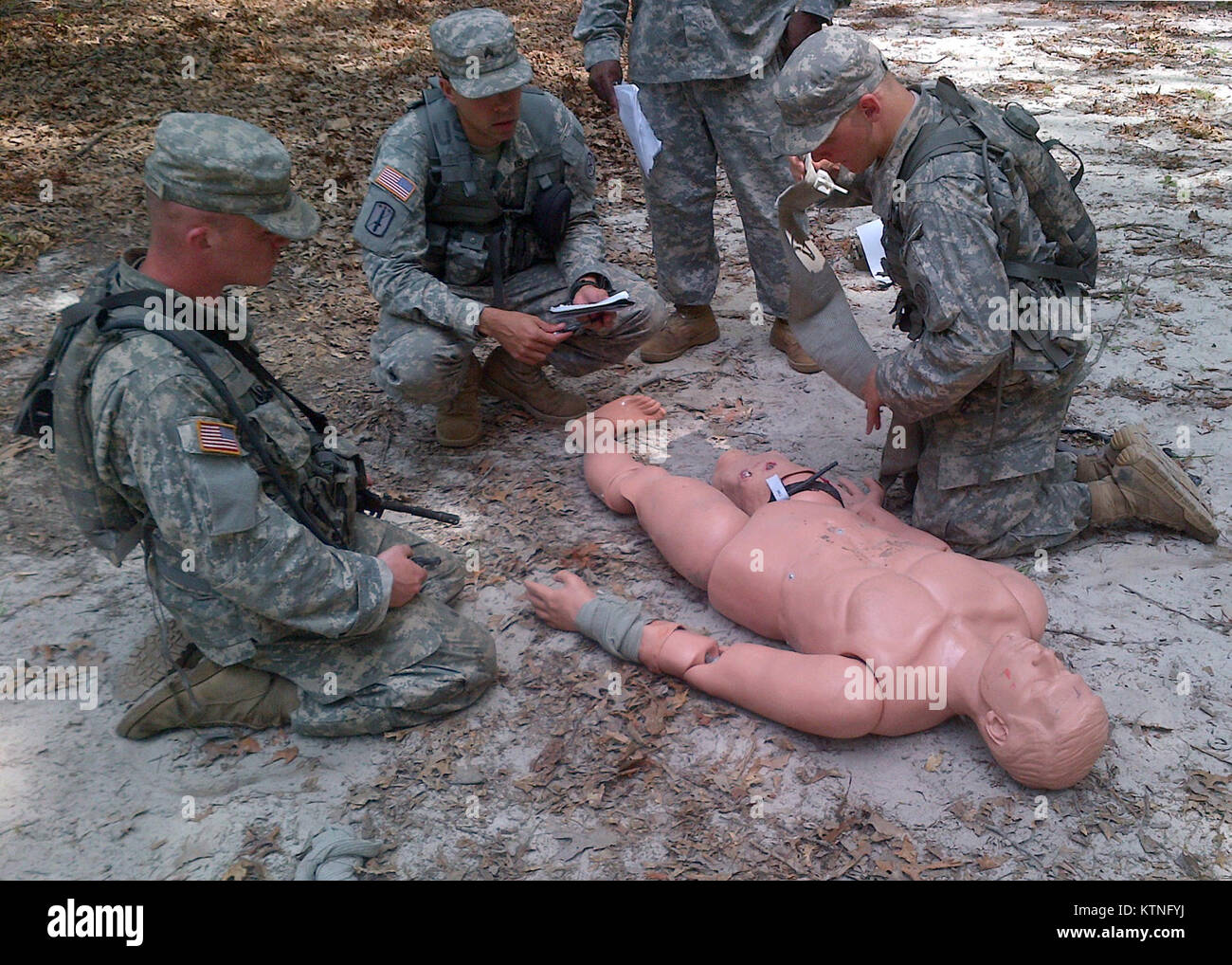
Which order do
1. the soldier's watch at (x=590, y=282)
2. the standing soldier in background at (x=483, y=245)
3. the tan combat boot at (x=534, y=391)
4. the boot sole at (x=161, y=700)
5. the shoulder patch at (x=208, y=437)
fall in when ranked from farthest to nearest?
the tan combat boot at (x=534, y=391)
the soldier's watch at (x=590, y=282)
the standing soldier in background at (x=483, y=245)
the boot sole at (x=161, y=700)
the shoulder patch at (x=208, y=437)

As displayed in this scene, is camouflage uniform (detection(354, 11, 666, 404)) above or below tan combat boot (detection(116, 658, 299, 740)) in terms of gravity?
above

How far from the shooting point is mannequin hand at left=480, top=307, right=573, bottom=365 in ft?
11.7

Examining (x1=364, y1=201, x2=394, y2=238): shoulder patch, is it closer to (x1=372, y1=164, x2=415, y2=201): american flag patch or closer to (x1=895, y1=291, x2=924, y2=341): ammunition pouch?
(x1=372, y1=164, x2=415, y2=201): american flag patch

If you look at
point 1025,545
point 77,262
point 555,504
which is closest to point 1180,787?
point 1025,545

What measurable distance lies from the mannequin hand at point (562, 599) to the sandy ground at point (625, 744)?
64mm

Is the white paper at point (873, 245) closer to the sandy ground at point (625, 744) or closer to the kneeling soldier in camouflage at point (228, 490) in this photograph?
the sandy ground at point (625, 744)

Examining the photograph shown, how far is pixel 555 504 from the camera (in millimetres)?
3688

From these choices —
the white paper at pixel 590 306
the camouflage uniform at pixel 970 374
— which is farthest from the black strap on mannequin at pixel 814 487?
the white paper at pixel 590 306

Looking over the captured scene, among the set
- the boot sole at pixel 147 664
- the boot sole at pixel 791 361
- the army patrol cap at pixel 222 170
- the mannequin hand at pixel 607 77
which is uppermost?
the army patrol cap at pixel 222 170

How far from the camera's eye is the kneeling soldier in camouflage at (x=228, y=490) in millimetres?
2293

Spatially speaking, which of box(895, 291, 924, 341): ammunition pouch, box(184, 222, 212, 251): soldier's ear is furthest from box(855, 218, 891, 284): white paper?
box(184, 222, 212, 251): soldier's ear

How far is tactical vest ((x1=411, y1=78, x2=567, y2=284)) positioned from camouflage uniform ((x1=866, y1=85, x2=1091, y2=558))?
141 centimetres

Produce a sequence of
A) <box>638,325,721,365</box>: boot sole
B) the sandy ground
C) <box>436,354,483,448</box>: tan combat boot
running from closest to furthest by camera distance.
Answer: the sandy ground
<box>436,354,483,448</box>: tan combat boot
<box>638,325,721,365</box>: boot sole

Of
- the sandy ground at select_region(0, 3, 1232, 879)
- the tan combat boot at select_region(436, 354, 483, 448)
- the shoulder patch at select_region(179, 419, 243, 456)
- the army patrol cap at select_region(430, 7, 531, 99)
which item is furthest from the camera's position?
the tan combat boot at select_region(436, 354, 483, 448)
